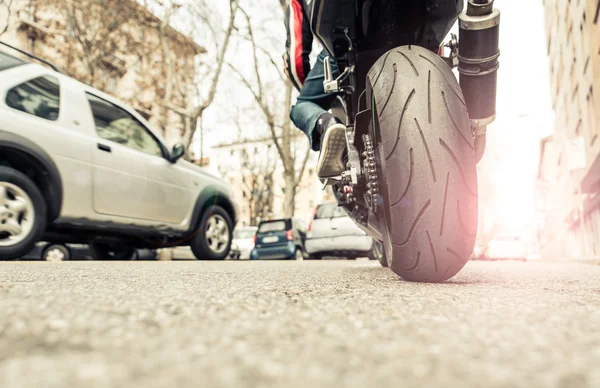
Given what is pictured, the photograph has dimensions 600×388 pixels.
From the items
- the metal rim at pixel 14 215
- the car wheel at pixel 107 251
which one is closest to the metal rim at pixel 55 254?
the car wheel at pixel 107 251

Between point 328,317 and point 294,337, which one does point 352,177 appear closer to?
point 328,317

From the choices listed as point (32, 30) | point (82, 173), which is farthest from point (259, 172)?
point (82, 173)

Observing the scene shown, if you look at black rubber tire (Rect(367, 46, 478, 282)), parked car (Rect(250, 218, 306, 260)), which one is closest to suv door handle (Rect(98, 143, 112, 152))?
black rubber tire (Rect(367, 46, 478, 282))

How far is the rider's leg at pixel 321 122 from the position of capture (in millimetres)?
2430

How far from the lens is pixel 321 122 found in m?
2.60

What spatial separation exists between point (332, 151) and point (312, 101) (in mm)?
A: 534

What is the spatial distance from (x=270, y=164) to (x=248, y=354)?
131 feet

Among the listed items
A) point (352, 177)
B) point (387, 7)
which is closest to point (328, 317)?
point (352, 177)

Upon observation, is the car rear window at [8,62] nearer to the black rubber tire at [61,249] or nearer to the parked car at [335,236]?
the black rubber tire at [61,249]

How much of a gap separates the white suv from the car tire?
30mm

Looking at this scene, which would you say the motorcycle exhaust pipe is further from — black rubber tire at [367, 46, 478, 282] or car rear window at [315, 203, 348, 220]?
car rear window at [315, 203, 348, 220]

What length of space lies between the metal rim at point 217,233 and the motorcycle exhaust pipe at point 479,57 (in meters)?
5.02

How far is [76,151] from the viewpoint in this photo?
177 inches

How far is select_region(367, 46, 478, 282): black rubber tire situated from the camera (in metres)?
1.70
